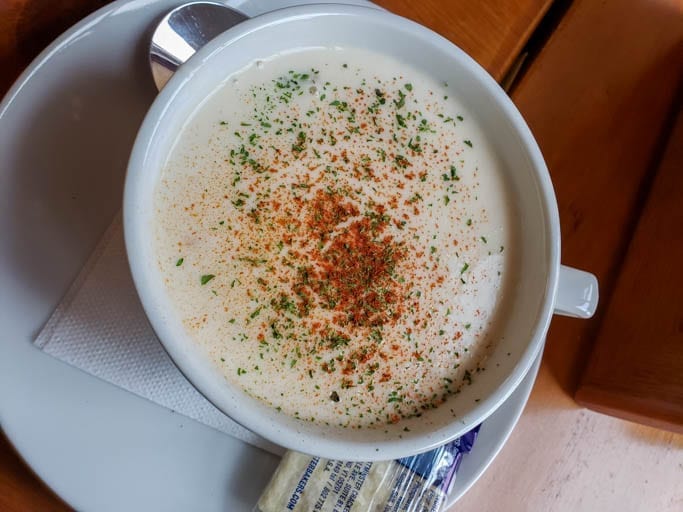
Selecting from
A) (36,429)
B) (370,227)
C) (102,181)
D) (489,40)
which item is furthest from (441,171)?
(36,429)

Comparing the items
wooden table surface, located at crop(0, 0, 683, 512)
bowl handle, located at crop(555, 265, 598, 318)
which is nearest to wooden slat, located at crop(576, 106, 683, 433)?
wooden table surface, located at crop(0, 0, 683, 512)

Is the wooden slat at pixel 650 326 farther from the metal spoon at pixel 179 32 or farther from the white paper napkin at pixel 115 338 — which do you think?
the metal spoon at pixel 179 32

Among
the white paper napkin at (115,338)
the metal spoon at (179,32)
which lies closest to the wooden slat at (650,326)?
the white paper napkin at (115,338)

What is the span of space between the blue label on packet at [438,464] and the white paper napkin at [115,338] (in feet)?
0.77

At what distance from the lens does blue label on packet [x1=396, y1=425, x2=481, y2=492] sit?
0.85 meters

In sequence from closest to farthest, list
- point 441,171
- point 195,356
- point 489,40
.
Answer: point 195,356, point 441,171, point 489,40

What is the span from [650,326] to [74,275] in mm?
916

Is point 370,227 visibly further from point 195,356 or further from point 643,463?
point 643,463

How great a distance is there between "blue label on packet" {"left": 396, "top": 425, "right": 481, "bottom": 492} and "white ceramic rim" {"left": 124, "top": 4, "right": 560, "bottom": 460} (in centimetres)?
15

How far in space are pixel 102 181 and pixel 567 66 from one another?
2.65ft

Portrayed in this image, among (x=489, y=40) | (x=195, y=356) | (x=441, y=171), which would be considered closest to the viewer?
(x=195, y=356)

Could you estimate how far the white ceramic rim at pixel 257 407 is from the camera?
666 millimetres

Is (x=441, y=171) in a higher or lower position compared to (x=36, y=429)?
higher

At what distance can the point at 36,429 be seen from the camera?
78 centimetres
